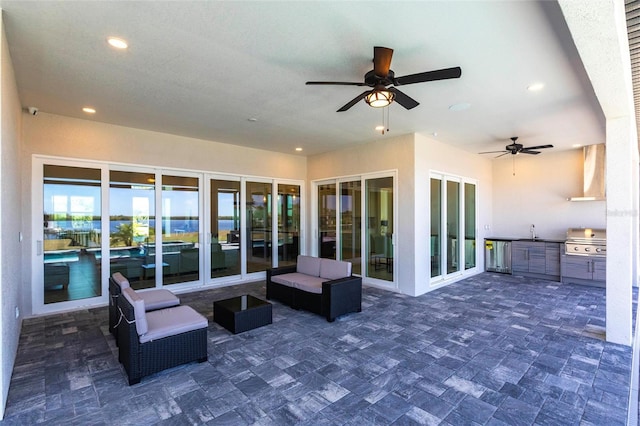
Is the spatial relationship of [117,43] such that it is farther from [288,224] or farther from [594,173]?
[594,173]

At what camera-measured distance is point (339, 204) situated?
295 inches

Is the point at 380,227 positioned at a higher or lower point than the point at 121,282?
higher

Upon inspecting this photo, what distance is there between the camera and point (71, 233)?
16.4 feet

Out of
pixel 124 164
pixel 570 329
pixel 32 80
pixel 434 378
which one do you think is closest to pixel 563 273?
pixel 570 329

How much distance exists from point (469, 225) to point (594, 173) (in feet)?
9.24

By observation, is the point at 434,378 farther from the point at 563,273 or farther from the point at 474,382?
the point at 563,273

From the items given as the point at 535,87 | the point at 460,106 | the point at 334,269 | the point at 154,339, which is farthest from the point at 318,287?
the point at 535,87

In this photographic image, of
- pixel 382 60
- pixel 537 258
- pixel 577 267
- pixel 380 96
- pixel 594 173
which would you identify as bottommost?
pixel 577 267

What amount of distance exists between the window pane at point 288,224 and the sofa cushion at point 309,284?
104 inches

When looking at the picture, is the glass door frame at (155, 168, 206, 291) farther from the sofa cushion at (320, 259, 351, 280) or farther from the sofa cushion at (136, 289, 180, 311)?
the sofa cushion at (320, 259, 351, 280)

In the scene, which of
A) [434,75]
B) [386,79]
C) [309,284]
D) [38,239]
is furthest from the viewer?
[309,284]

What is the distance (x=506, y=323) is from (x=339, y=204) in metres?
4.18

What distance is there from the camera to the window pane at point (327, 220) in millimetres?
7641

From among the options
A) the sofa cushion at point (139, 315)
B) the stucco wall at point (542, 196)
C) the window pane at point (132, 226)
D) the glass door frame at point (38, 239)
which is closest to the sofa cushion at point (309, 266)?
the window pane at point (132, 226)
